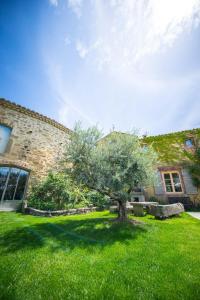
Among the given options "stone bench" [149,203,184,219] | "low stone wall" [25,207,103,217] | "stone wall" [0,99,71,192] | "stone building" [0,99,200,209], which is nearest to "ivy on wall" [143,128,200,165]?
"stone building" [0,99,200,209]

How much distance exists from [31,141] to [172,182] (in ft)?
41.6

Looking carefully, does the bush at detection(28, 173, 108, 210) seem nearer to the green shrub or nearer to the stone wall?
the stone wall

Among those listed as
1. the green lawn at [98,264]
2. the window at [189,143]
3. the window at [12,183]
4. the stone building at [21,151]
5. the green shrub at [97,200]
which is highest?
the window at [189,143]

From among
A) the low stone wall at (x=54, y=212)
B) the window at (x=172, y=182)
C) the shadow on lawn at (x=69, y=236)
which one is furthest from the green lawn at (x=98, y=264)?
the window at (x=172, y=182)

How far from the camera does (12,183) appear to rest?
9.18 m

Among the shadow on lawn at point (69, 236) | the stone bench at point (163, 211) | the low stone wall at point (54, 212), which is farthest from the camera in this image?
the low stone wall at point (54, 212)

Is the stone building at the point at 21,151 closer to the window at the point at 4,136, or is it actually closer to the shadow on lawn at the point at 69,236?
the window at the point at 4,136

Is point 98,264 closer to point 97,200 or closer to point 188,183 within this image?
point 97,200

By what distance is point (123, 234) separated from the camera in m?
4.91

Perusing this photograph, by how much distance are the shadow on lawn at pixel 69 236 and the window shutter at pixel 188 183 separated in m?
8.99

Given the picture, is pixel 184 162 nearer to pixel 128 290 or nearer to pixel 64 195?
pixel 64 195

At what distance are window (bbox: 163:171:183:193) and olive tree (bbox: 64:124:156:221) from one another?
812 cm

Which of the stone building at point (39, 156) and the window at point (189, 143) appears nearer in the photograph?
the stone building at point (39, 156)

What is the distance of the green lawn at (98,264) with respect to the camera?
92.0 inches
